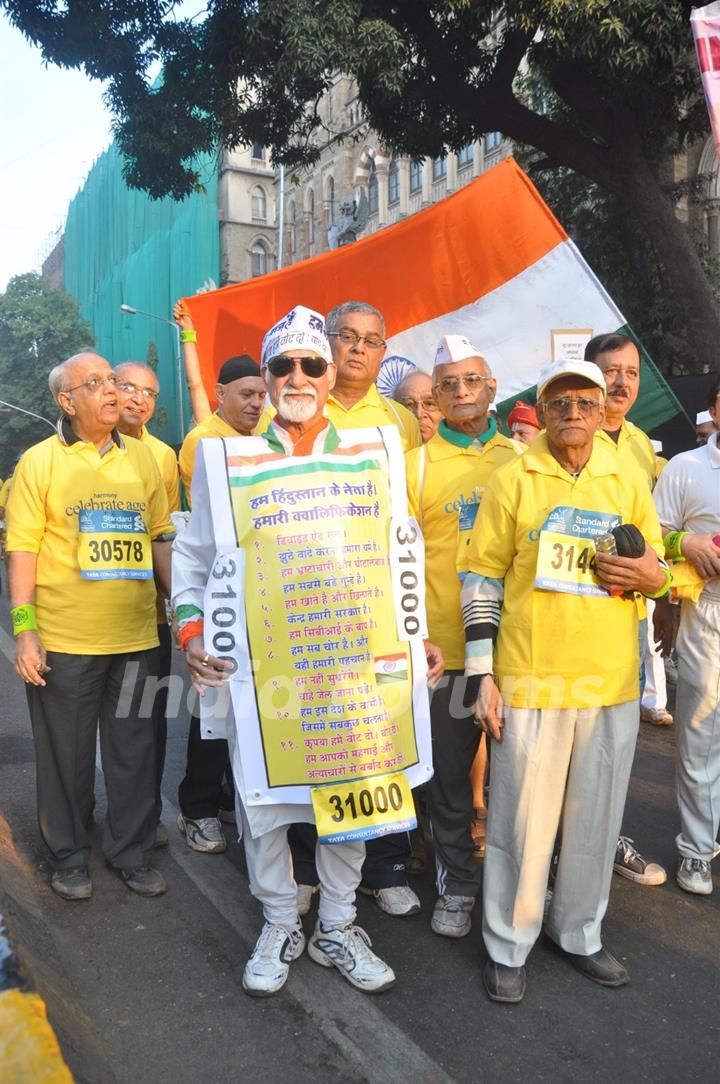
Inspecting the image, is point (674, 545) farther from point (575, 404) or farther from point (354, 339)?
point (354, 339)

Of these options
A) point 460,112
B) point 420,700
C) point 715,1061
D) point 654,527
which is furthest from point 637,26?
point 715,1061

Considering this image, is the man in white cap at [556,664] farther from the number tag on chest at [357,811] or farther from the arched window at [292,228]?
the arched window at [292,228]

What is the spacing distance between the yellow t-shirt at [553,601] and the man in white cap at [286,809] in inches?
13.0

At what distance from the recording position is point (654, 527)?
3.16 m

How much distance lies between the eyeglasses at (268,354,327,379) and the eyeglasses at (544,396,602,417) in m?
0.76

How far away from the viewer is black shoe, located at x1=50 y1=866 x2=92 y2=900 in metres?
3.79

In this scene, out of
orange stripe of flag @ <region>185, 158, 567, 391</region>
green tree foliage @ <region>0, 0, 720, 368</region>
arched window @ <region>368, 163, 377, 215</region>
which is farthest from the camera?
arched window @ <region>368, 163, 377, 215</region>

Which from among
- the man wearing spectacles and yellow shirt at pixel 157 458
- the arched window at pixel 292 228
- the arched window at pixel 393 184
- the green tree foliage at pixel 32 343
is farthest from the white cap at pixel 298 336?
the green tree foliage at pixel 32 343

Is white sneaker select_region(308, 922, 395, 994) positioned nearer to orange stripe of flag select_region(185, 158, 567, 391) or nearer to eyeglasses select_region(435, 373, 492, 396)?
→ eyeglasses select_region(435, 373, 492, 396)

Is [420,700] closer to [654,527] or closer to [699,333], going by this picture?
[654,527]

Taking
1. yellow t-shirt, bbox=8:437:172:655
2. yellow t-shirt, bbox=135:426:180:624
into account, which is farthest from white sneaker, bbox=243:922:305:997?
yellow t-shirt, bbox=135:426:180:624

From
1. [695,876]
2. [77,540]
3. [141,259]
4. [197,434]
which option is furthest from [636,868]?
[141,259]

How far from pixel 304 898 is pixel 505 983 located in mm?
900

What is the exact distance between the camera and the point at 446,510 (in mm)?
3617
